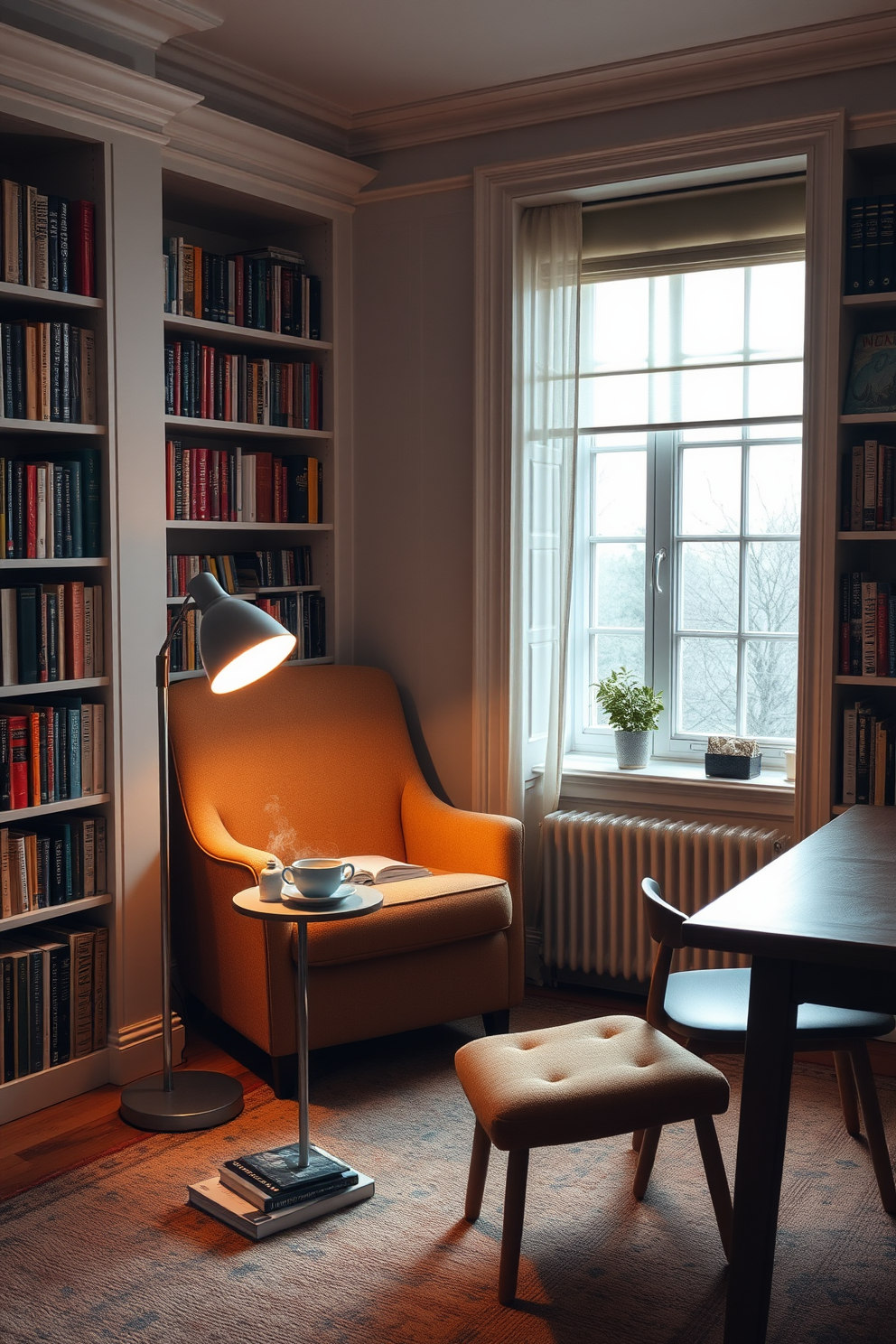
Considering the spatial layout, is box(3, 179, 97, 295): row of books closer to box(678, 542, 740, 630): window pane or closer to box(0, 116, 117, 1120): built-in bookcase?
box(0, 116, 117, 1120): built-in bookcase

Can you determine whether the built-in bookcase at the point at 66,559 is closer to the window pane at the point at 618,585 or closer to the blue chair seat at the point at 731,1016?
the blue chair seat at the point at 731,1016

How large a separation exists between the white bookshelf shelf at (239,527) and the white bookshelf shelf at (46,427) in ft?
1.54

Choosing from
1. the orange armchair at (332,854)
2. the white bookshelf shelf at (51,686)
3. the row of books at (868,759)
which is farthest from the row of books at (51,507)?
the row of books at (868,759)

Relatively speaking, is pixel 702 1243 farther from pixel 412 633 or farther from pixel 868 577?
Answer: pixel 412 633

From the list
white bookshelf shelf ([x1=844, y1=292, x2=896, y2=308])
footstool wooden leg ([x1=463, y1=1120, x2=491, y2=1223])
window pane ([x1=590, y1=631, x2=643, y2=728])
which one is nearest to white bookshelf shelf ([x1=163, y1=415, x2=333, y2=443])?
window pane ([x1=590, y1=631, x2=643, y2=728])

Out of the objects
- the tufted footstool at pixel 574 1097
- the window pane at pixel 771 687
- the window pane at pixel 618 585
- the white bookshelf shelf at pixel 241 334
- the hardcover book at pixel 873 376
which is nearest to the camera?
the tufted footstool at pixel 574 1097

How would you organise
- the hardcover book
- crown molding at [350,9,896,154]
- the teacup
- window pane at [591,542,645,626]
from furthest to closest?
window pane at [591,542,645,626], the hardcover book, crown molding at [350,9,896,154], the teacup

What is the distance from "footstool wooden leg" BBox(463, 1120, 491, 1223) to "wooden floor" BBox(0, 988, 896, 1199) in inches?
35.4

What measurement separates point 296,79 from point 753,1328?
136 inches

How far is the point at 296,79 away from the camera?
373 cm

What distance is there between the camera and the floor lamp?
2.51 meters

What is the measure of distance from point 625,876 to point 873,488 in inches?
54.2

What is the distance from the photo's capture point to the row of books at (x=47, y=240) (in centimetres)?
304

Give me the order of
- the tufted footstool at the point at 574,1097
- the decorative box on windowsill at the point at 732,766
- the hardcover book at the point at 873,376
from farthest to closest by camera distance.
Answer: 1. the decorative box on windowsill at the point at 732,766
2. the hardcover book at the point at 873,376
3. the tufted footstool at the point at 574,1097
